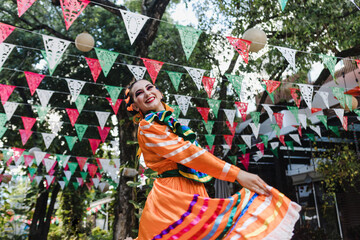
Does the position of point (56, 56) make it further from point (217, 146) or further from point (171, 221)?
point (217, 146)

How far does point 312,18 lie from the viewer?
21.3 feet

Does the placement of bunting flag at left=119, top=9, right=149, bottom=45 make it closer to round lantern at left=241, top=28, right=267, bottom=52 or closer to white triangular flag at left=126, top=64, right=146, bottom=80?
white triangular flag at left=126, top=64, right=146, bottom=80

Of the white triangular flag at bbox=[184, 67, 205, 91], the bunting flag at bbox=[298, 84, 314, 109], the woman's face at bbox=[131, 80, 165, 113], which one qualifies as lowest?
the woman's face at bbox=[131, 80, 165, 113]

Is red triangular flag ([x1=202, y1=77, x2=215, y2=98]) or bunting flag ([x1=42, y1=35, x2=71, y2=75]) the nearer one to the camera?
bunting flag ([x1=42, y1=35, x2=71, y2=75])

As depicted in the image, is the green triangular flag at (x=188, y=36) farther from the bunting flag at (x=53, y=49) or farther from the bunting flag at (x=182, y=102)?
the bunting flag at (x=182, y=102)

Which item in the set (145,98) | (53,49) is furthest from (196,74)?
(145,98)

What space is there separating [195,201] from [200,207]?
40mm

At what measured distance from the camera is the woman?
1554 millimetres

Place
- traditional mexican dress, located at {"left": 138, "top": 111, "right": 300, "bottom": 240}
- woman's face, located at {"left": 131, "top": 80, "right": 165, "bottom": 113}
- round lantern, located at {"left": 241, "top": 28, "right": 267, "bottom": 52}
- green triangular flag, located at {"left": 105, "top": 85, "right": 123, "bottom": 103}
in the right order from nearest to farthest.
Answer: traditional mexican dress, located at {"left": 138, "top": 111, "right": 300, "bottom": 240}, woman's face, located at {"left": 131, "top": 80, "right": 165, "bottom": 113}, round lantern, located at {"left": 241, "top": 28, "right": 267, "bottom": 52}, green triangular flag, located at {"left": 105, "top": 85, "right": 123, "bottom": 103}

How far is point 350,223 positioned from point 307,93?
6.38m

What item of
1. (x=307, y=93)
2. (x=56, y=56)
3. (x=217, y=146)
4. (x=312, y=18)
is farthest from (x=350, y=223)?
(x=56, y=56)

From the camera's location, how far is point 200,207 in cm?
164

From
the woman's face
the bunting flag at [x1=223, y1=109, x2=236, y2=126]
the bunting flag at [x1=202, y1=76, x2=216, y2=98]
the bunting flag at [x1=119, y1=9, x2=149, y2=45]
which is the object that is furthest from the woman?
the bunting flag at [x1=223, y1=109, x2=236, y2=126]

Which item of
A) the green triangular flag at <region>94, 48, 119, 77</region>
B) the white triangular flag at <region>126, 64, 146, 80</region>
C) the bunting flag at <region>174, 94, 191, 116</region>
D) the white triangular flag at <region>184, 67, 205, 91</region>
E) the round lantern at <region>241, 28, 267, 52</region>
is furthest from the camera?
the bunting flag at <region>174, 94, 191, 116</region>
